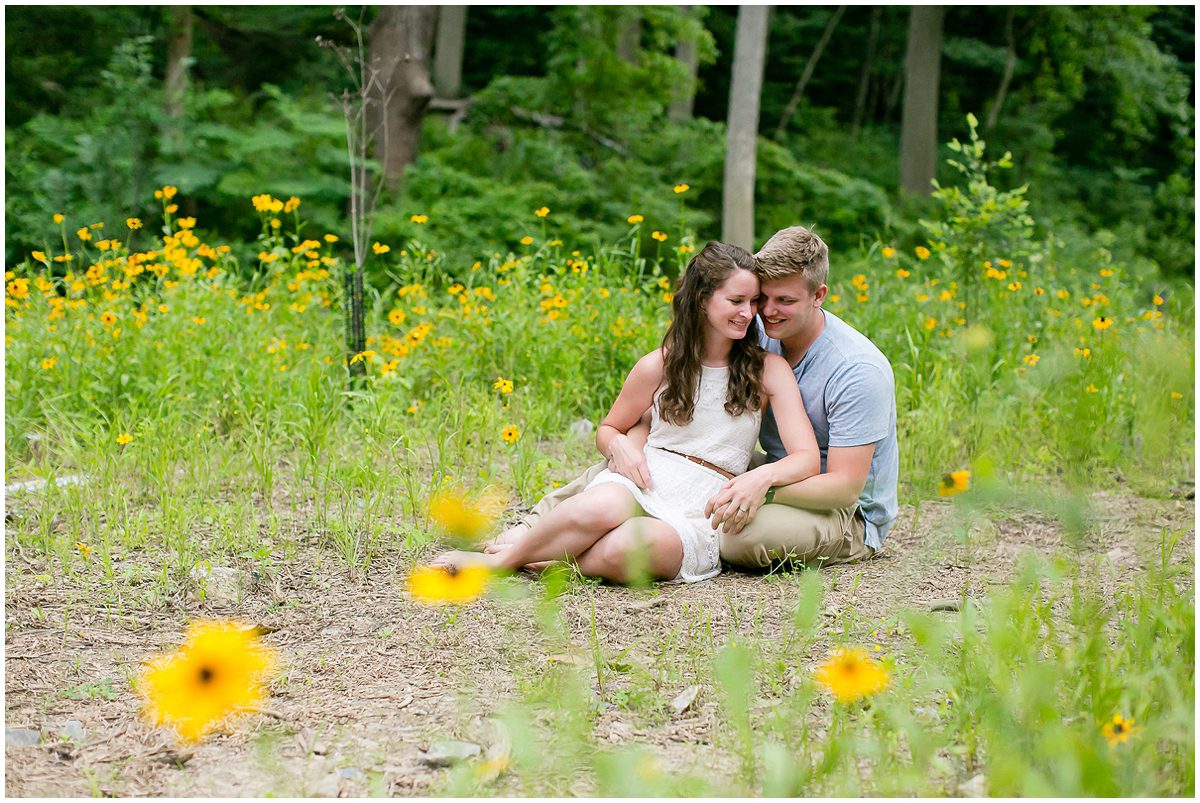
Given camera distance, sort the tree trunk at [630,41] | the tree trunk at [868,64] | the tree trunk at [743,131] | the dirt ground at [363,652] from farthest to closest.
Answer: the tree trunk at [868,64] → the tree trunk at [630,41] → the tree trunk at [743,131] → the dirt ground at [363,652]

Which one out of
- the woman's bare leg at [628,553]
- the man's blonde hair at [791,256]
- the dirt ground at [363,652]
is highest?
the man's blonde hair at [791,256]

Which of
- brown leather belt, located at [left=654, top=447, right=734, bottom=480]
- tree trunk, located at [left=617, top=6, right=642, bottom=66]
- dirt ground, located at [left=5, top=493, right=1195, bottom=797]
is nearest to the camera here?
dirt ground, located at [left=5, top=493, right=1195, bottom=797]

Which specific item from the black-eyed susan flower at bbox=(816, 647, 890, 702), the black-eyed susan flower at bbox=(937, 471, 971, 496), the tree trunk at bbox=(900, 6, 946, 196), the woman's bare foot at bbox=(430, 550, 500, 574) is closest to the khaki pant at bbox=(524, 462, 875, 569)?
the black-eyed susan flower at bbox=(937, 471, 971, 496)

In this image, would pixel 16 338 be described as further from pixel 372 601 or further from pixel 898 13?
pixel 898 13

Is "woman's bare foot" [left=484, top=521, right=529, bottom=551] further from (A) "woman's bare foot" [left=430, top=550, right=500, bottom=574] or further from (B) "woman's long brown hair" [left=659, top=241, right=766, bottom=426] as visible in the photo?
(B) "woman's long brown hair" [left=659, top=241, right=766, bottom=426]

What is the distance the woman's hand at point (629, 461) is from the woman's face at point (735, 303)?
Answer: 0.43 meters

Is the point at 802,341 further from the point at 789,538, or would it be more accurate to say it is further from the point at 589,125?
the point at 589,125

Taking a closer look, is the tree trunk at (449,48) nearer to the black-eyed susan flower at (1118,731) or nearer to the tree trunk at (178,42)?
the tree trunk at (178,42)

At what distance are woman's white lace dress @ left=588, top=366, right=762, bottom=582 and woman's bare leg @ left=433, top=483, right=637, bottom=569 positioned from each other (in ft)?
0.26

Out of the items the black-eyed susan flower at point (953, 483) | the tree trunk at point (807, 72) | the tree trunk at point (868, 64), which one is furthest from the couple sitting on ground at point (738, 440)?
the tree trunk at point (868, 64)

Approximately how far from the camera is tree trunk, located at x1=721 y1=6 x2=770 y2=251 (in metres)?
9.08

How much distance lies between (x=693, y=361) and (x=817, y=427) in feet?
1.40

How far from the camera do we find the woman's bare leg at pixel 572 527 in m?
2.94

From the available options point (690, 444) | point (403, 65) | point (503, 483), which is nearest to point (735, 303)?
point (690, 444)
